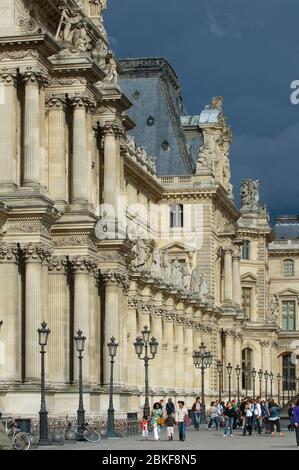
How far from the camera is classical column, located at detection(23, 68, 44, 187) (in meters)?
50.5

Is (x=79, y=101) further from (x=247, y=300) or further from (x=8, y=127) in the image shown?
(x=247, y=300)

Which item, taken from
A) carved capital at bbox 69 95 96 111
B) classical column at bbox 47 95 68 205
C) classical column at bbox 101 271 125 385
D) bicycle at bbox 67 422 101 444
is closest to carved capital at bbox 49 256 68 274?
classical column at bbox 47 95 68 205

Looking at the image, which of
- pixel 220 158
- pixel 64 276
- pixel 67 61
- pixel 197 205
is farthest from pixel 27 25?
pixel 220 158

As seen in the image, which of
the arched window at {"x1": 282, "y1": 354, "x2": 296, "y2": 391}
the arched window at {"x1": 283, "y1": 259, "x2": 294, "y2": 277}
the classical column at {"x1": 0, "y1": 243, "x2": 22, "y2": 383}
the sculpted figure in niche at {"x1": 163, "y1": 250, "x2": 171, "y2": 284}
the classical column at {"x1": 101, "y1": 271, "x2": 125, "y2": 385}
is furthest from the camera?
the arched window at {"x1": 283, "y1": 259, "x2": 294, "y2": 277}

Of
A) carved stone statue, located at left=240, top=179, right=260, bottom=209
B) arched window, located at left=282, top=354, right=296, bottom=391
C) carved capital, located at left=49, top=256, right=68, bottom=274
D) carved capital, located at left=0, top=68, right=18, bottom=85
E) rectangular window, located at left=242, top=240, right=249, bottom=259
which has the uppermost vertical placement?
carved stone statue, located at left=240, top=179, right=260, bottom=209

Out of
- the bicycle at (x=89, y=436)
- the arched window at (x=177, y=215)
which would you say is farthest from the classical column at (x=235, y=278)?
the bicycle at (x=89, y=436)

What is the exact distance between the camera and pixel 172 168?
110 meters

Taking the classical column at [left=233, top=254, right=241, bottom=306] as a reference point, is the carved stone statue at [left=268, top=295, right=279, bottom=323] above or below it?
below

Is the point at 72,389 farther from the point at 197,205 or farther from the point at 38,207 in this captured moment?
the point at 197,205

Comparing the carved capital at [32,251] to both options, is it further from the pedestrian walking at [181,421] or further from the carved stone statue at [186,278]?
the carved stone statue at [186,278]

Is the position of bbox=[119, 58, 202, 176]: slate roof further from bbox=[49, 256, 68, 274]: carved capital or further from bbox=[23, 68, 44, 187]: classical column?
bbox=[23, 68, 44, 187]: classical column

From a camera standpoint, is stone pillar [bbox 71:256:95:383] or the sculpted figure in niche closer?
stone pillar [bbox 71:256:95:383]

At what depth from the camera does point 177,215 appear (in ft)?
353

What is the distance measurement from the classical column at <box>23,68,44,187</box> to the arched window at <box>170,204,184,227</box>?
56908 mm
